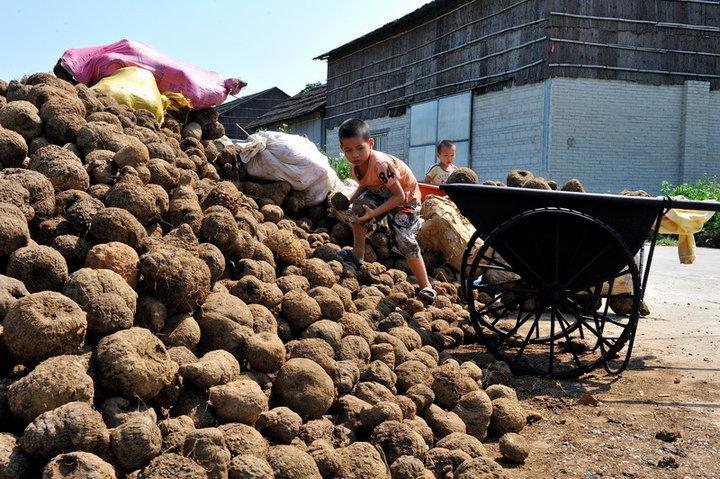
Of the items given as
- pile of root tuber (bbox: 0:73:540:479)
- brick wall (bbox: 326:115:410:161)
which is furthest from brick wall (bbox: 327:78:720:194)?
pile of root tuber (bbox: 0:73:540:479)

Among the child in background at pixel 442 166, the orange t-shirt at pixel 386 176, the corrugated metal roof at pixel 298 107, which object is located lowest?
the orange t-shirt at pixel 386 176

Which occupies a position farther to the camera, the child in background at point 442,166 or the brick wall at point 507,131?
the brick wall at point 507,131

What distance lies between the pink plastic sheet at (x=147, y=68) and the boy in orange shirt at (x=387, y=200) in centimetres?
253

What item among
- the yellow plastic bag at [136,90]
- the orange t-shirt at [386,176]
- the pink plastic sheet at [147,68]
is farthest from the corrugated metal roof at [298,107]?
the orange t-shirt at [386,176]

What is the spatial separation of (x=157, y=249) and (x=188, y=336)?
522mm

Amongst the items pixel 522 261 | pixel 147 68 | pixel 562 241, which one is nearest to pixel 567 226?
pixel 562 241

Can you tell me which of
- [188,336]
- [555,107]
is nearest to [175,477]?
[188,336]

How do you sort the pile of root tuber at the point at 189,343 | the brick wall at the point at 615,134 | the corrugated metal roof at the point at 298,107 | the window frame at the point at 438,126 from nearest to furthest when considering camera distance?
the pile of root tuber at the point at 189,343, the brick wall at the point at 615,134, the window frame at the point at 438,126, the corrugated metal roof at the point at 298,107

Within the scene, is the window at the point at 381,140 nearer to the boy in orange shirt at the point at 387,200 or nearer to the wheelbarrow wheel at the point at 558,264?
the boy in orange shirt at the point at 387,200

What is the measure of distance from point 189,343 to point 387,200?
2.49 m

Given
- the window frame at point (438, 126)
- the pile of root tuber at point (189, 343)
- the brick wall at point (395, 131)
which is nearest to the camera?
the pile of root tuber at point (189, 343)

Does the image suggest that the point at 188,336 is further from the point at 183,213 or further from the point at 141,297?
the point at 183,213

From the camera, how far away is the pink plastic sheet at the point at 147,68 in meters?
6.93

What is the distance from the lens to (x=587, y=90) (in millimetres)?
13570
